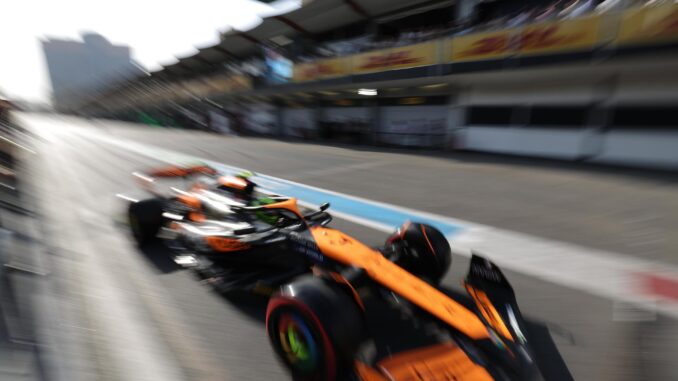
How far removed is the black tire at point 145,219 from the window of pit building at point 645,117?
12.1m

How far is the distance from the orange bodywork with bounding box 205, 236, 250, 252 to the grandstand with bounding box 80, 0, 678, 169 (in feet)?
34.9

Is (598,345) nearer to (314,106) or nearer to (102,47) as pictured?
(314,106)

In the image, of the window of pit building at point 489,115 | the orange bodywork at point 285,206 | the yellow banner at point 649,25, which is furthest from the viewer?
the window of pit building at point 489,115

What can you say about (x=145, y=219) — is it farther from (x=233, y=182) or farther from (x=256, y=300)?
(x=256, y=300)

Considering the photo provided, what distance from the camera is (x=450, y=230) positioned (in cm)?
444

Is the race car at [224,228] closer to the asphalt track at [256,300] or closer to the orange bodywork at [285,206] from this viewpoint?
the orange bodywork at [285,206]

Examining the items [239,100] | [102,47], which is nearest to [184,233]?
[239,100]

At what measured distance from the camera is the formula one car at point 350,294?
62.7 inches

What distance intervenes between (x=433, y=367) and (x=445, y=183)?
20.9ft

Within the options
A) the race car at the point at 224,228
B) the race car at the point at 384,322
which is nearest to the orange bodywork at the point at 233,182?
the race car at the point at 224,228

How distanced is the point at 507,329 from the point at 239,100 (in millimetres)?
27336

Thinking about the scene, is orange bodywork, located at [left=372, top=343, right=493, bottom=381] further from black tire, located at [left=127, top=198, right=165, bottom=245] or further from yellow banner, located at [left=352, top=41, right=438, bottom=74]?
yellow banner, located at [left=352, top=41, right=438, bottom=74]

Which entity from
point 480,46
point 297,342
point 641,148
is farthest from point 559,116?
point 297,342

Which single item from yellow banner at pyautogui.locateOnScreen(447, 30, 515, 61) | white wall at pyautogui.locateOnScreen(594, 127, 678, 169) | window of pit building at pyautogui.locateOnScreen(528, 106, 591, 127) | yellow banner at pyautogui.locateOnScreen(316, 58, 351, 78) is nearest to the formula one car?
white wall at pyautogui.locateOnScreen(594, 127, 678, 169)
